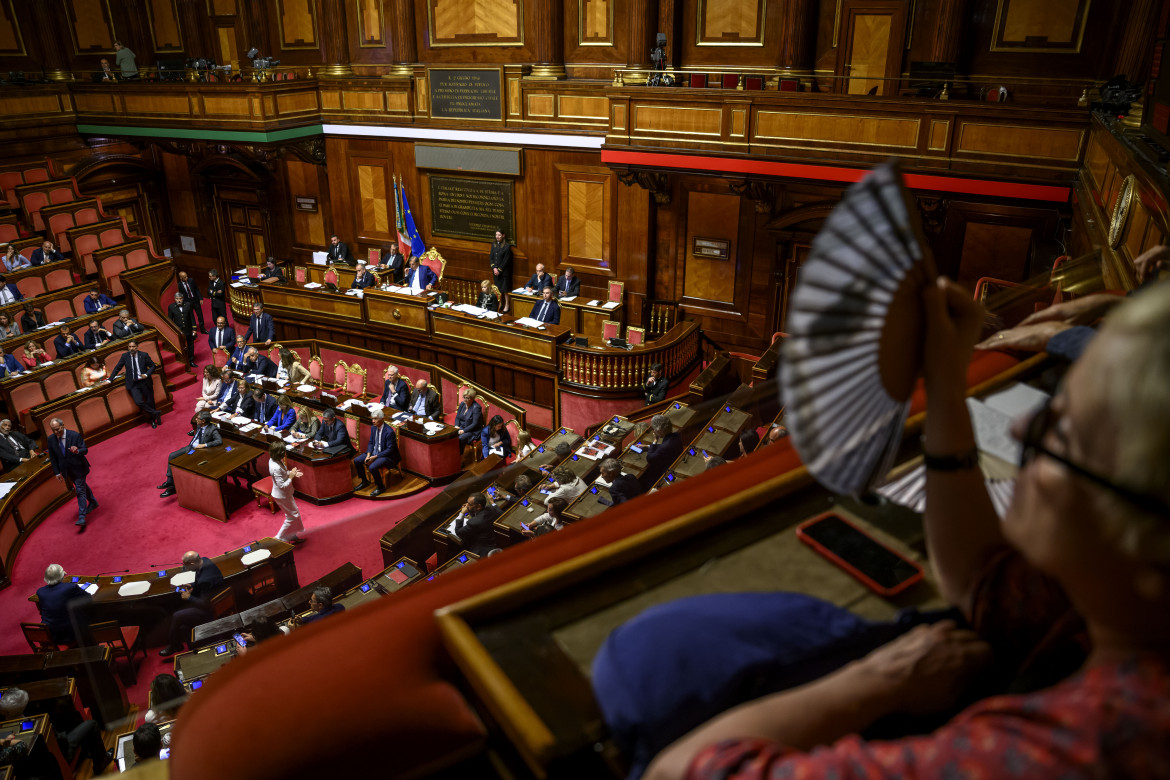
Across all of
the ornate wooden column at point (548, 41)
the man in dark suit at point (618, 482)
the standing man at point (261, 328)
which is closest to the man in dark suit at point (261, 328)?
the standing man at point (261, 328)

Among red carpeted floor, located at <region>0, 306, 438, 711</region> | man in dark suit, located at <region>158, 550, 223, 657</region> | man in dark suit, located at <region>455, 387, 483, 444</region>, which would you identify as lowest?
red carpeted floor, located at <region>0, 306, 438, 711</region>

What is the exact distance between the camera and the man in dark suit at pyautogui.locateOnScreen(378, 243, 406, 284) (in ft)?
41.2

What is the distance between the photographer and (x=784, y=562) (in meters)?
1.15

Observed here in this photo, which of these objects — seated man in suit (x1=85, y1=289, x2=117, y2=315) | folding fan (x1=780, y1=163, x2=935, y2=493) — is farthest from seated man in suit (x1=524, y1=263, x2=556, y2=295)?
folding fan (x1=780, y1=163, x2=935, y2=493)

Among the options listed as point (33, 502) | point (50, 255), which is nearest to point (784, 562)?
point (33, 502)

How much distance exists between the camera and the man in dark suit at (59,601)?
634 centimetres

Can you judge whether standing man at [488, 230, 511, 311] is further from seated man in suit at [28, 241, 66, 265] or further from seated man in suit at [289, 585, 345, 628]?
seated man in suit at [28, 241, 66, 265]

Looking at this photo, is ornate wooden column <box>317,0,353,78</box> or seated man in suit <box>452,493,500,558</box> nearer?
seated man in suit <box>452,493,500,558</box>

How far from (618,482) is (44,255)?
10856 mm

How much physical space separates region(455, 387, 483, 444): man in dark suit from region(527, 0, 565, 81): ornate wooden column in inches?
205

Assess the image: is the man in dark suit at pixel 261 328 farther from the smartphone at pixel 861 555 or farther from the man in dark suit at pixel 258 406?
the smartphone at pixel 861 555

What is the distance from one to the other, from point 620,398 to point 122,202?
40.4 ft

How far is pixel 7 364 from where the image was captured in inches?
376

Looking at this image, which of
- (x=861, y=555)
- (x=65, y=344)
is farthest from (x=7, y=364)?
(x=861, y=555)
